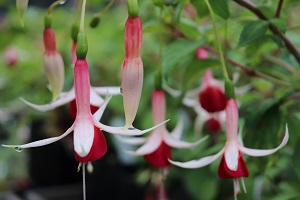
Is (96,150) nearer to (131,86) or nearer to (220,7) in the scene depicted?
(131,86)

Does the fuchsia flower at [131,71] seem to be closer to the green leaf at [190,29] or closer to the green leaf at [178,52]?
the green leaf at [178,52]

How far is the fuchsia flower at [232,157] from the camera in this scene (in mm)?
521

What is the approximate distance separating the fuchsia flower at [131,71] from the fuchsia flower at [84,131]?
0.07 feet

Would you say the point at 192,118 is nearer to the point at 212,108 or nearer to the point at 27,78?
the point at 27,78

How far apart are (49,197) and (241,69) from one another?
4.96ft

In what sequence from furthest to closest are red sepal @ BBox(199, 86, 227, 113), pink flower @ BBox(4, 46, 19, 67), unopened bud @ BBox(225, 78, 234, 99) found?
pink flower @ BBox(4, 46, 19, 67), red sepal @ BBox(199, 86, 227, 113), unopened bud @ BBox(225, 78, 234, 99)

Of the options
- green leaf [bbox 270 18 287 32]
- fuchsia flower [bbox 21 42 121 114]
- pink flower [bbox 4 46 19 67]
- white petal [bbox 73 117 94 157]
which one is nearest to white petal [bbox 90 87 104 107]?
fuchsia flower [bbox 21 42 121 114]

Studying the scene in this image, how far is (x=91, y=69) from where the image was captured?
159 centimetres

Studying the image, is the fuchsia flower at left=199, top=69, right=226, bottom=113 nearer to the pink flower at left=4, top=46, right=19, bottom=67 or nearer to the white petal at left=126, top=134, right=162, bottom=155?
the white petal at left=126, top=134, right=162, bottom=155

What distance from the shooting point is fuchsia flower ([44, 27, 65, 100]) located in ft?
2.03

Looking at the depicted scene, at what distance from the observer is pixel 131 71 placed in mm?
474

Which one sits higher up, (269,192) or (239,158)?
(239,158)

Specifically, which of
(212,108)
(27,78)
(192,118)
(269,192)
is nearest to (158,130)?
(212,108)

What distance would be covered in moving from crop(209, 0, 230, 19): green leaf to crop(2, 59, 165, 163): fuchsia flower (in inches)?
7.2
